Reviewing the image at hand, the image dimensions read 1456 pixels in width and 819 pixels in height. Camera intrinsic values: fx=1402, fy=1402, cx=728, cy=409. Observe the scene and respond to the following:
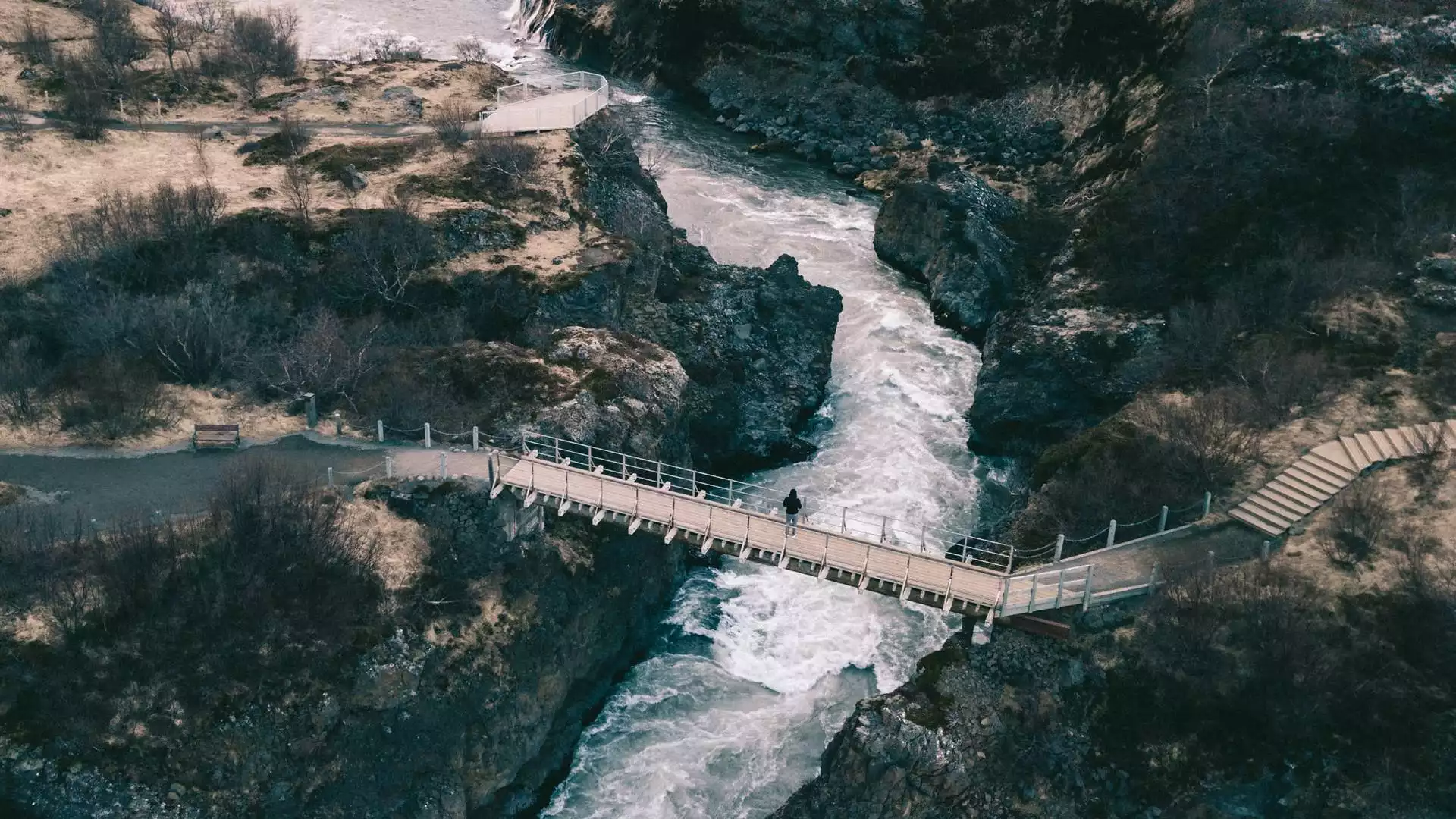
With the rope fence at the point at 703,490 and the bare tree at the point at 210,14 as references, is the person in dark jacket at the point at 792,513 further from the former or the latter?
the bare tree at the point at 210,14

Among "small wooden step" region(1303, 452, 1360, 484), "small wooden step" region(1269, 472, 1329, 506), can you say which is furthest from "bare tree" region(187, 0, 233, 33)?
"small wooden step" region(1303, 452, 1360, 484)

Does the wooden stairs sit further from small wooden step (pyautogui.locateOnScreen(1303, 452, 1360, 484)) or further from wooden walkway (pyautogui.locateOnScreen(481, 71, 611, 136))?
wooden walkway (pyautogui.locateOnScreen(481, 71, 611, 136))

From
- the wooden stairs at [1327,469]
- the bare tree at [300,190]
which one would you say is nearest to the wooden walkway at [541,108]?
the bare tree at [300,190]

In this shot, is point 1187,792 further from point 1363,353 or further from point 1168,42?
point 1168,42

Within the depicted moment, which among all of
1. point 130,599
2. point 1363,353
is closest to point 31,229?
point 130,599

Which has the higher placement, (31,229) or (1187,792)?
(31,229)

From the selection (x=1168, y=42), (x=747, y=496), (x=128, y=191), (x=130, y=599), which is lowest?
(x=747, y=496)
